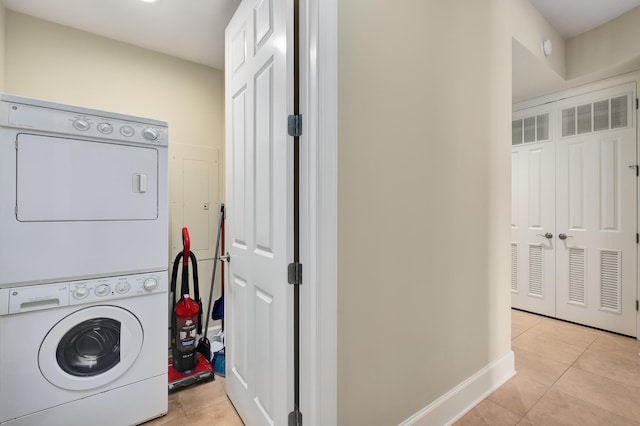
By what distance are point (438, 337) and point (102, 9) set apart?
303cm

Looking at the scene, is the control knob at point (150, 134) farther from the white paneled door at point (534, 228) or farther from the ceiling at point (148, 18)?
the white paneled door at point (534, 228)

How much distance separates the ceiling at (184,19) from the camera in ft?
6.46

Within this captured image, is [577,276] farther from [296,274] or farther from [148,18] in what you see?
[148,18]

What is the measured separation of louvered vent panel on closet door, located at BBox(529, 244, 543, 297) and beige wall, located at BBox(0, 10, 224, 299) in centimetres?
352

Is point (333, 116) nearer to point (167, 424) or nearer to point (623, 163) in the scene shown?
point (167, 424)

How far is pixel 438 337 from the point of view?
1581 millimetres

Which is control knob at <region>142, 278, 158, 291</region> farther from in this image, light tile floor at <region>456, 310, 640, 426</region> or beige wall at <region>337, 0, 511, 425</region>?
light tile floor at <region>456, 310, 640, 426</region>

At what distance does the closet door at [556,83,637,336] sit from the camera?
2.68 metres

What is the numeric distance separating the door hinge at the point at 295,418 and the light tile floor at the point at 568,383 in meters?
1.00

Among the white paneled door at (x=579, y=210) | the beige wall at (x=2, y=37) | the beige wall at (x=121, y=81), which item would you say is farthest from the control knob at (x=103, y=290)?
the white paneled door at (x=579, y=210)

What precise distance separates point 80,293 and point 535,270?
4.14 meters

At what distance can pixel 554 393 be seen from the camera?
188 cm

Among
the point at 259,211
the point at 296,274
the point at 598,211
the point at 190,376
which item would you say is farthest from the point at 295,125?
the point at 598,211

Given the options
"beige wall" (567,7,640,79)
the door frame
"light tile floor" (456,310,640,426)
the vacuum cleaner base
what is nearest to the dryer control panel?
the door frame
